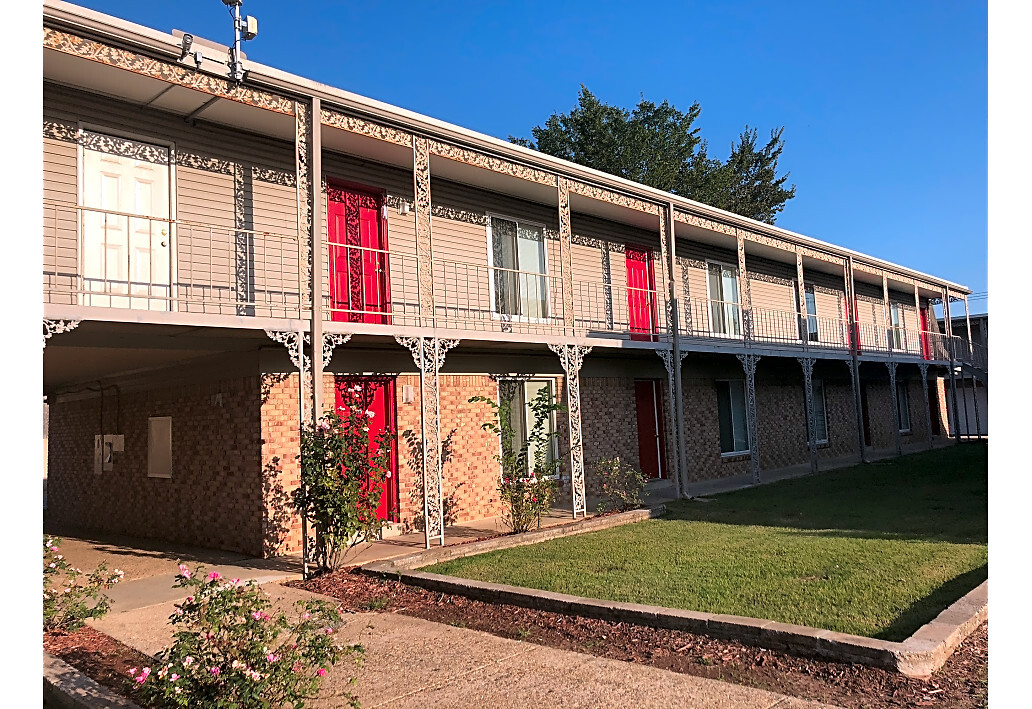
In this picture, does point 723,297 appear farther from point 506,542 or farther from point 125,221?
point 125,221

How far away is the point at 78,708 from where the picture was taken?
15.9 feet

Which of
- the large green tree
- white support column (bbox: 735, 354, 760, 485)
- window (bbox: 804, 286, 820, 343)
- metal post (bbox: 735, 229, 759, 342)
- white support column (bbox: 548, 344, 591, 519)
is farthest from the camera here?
the large green tree

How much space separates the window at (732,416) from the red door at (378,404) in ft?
30.8

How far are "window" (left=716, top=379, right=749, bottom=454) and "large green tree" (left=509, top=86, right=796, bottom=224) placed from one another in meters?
18.5

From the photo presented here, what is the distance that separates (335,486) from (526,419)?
6.00 meters

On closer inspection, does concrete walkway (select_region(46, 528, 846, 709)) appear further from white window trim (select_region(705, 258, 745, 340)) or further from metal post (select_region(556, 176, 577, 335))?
white window trim (select_region(705, 258, 745, 340))

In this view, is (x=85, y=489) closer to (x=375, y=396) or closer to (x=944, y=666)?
(x=375, y=396)

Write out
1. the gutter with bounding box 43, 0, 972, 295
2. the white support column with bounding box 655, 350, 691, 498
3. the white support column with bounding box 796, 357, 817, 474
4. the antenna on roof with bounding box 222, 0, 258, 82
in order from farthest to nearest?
the white support column with bounding box 796, 357, 817, 474, the white support column with bounding box 655, 350, 691, 498, the antenna on roof with bounding box 222, 0, 258, 82, the gutter with bounding box 43, 0, 972, 295

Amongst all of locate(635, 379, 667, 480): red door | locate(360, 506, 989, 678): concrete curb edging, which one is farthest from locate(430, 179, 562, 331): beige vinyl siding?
locate(360, 506, 989, 678): concrete curb edging

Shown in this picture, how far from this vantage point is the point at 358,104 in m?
10.2

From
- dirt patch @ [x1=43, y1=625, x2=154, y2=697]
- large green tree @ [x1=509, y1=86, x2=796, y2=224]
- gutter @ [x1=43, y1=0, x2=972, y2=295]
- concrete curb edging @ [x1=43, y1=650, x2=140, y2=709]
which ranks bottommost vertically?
dirt patch @ [x1=43, y1=625, x2=154, y2=697]

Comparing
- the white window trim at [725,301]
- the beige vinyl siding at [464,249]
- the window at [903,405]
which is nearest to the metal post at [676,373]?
the beige vinyl siding at [464,249]

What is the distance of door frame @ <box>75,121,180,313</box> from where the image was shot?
9195 mm

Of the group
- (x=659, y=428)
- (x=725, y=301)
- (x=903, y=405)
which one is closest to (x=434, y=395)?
(x=659, y=428)
